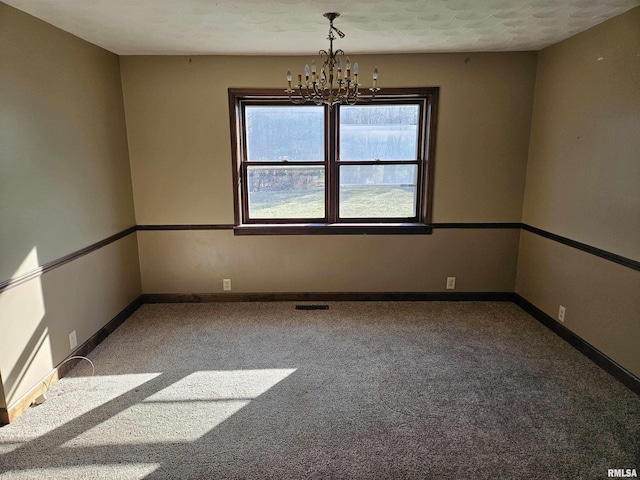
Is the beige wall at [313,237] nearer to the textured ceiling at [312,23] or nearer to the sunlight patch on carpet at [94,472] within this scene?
the textured ceiling at [312,23]

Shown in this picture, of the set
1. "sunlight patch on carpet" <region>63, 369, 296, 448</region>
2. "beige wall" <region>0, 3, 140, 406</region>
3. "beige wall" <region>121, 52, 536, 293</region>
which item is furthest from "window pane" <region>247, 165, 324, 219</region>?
"sunlight patch on carpet" <region>63, 369, 296, 448</region>

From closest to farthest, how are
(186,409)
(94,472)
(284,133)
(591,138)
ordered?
(94,472) < (186,409) < (591,138) < (284,133)

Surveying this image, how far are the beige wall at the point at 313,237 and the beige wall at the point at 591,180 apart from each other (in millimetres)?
308

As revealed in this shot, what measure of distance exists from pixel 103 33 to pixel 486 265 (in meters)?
3.88

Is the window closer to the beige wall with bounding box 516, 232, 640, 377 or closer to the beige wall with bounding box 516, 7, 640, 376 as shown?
the beige wall with bounding box 516, 7, 640, 376

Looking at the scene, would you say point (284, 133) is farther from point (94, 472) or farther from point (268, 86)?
point (94, 472)

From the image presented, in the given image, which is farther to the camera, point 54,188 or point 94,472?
point 54,188

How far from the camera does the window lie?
3727 mm

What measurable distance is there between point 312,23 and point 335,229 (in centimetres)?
186

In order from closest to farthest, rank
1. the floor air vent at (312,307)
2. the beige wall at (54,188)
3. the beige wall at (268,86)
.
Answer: the beige wall at (54,188) < the beige wall at (268,86) < the floor air vent at (312,307)

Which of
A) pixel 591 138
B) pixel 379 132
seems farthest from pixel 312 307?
pixel 591 138

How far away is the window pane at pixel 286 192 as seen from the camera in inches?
152

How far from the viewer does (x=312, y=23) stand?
8.64 ft

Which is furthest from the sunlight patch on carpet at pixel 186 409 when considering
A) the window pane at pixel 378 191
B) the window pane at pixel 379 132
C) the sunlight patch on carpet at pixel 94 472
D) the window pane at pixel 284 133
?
the window pane at pixel 379 132
